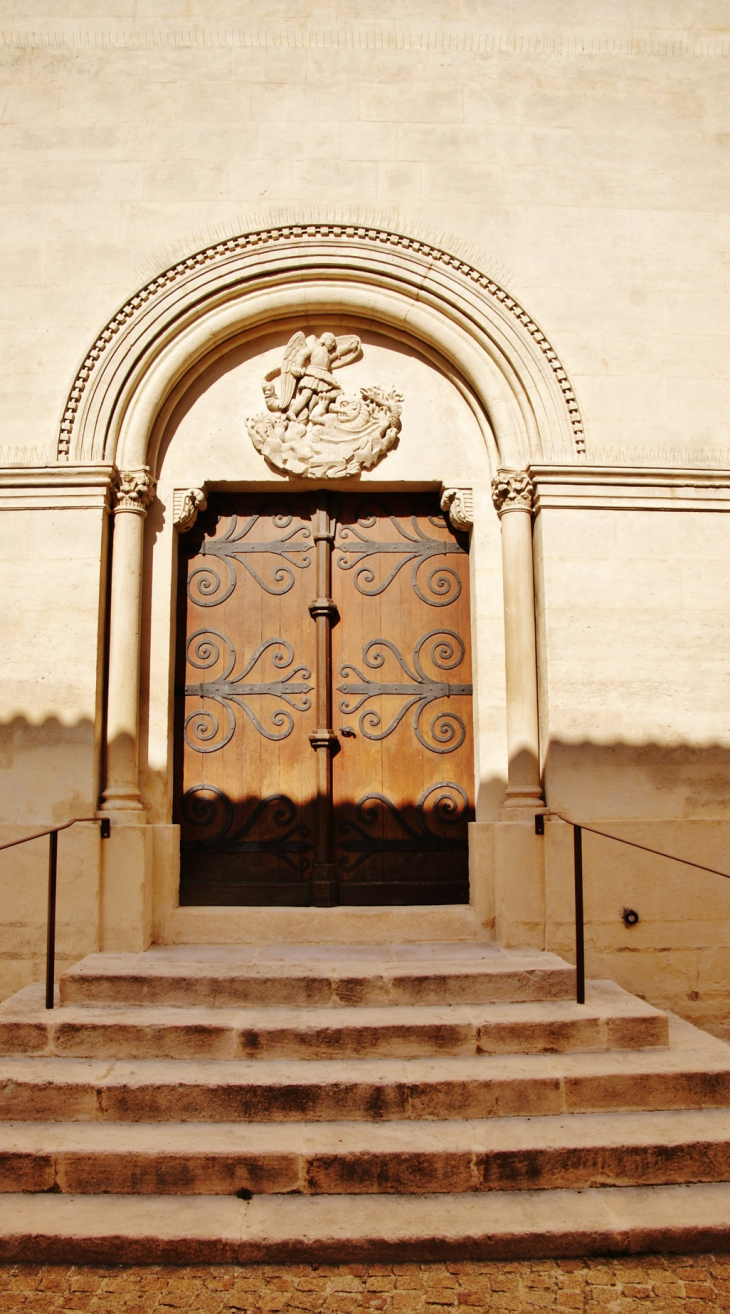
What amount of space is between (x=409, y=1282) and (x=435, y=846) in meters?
2.77

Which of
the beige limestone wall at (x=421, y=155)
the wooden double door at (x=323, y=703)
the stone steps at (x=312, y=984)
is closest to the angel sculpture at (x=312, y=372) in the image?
the wooden double door at (x=323, y=703)

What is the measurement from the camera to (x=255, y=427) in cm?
576

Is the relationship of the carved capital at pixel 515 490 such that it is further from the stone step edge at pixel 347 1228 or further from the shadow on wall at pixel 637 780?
the stone step edge at pixel 347 1228

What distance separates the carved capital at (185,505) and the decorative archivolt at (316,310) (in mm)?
256

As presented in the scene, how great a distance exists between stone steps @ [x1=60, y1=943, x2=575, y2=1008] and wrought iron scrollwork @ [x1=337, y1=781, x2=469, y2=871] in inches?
39.6

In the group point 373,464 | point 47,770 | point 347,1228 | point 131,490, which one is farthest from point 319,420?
point 347,1228

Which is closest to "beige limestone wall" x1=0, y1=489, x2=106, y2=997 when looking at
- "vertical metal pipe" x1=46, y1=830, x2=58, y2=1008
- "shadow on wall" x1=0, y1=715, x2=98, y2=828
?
"shadow on wall" x1=0, y1=715, x2=98, y2=828

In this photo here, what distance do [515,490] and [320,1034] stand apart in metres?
3.08

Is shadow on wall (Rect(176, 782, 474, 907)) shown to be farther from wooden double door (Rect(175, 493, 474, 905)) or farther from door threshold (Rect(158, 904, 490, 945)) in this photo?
door threshold (Rect(158, 904, 490, 945))

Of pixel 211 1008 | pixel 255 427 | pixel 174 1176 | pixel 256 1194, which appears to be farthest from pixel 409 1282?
pixel 255 427

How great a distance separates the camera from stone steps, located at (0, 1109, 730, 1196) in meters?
A: 3.44

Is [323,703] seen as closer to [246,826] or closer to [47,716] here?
[246,826]

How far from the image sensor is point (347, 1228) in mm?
3201

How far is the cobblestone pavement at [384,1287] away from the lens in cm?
294
